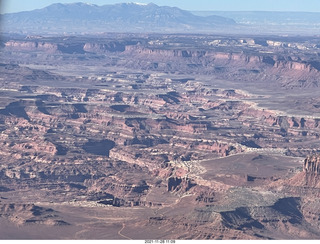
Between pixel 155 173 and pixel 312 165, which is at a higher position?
pixel 312 165

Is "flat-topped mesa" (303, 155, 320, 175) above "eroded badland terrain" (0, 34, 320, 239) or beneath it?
above

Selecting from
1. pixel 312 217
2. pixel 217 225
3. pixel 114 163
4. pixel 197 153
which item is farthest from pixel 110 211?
pixel 197 153

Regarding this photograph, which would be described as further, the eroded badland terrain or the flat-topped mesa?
the flat-topped mesa

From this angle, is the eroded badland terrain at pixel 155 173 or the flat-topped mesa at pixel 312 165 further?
the flat-topped mesa at pixel 312 165

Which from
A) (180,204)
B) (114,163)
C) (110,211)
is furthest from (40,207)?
(114,163)

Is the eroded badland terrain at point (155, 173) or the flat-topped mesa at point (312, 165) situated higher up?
the flat-topped mesa at point (312, 165)

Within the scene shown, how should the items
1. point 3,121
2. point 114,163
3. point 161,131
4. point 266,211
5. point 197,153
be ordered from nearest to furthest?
point 266,211 → point 114,163 → point 197,153 → point 161,131 → point 3,121

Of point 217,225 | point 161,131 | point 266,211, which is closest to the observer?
point 217,225

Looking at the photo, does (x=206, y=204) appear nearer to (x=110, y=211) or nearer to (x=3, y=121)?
(x=110, y=211)

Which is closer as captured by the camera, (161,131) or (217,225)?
(217,225)

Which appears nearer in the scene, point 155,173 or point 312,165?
point 312,165

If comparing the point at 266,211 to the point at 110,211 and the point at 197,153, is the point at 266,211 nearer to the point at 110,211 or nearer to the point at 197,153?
the point at 110,211
